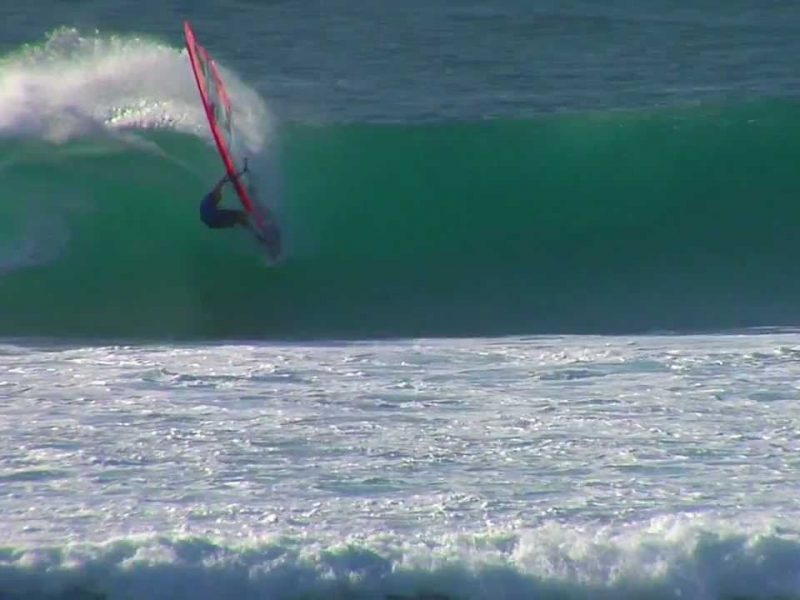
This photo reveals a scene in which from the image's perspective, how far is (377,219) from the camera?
12172mm

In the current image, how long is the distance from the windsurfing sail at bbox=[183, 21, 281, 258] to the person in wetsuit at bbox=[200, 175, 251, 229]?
0.29 meters

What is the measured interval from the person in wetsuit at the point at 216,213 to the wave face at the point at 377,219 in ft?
2.22

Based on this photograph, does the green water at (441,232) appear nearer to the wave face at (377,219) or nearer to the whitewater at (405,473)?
the wave face at (377,219)

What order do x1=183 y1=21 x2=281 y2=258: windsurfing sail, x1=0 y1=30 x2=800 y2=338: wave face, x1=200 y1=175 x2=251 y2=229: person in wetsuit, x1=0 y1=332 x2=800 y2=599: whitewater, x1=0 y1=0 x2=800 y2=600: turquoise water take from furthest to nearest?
1. x1=0 y1=30 x2=800 y2=338: wave face
2. x1=183 y1=21 x2=281 y2=258: windsurfing sail
3. x1=200 y1=175 x2=251 y2=229: person in wetsuit
4. x1=0 y1=0 x2=800 y2=600: turquoise water
5. x1=0 y1=332 x2=800 y2=599: whitewater

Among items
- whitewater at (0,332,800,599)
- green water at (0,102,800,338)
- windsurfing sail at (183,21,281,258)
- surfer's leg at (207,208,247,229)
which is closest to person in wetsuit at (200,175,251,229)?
surfer's leg at (207,208,247,229)

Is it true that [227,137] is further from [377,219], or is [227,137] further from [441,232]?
[441,232]

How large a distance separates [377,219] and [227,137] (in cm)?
191

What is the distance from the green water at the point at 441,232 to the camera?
1006cm

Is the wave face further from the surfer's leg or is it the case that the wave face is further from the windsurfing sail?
the surfer's leg

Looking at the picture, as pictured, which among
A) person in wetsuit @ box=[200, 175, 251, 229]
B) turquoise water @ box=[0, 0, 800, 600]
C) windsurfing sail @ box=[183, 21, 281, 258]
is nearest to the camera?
turquoise water @ box=[0, 0, 800, 600]

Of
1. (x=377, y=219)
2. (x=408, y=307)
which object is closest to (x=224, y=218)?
(x=408, y=307)

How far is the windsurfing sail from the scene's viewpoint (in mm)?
9992

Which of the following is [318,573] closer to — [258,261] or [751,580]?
[751,580]

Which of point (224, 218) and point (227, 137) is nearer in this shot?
point (224, 218)
